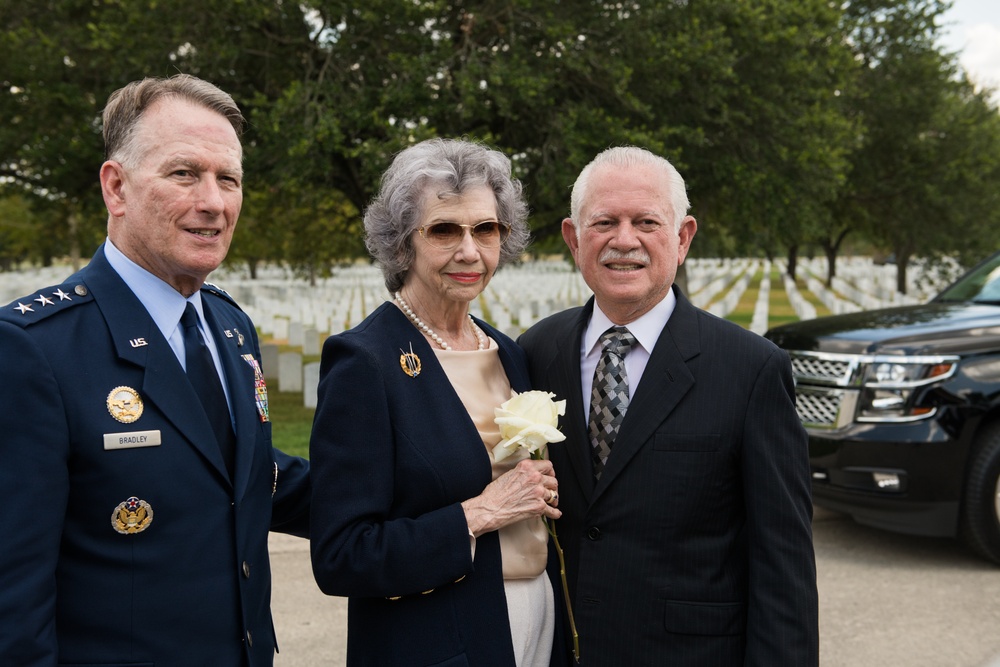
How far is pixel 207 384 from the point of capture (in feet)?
7.41

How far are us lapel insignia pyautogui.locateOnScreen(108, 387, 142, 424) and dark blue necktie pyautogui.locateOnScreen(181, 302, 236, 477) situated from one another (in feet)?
0.64

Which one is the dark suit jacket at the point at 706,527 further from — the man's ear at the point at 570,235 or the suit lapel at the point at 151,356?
the suit lapel at the point at 151,356

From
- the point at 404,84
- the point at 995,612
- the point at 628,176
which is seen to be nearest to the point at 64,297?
the point at 628,176

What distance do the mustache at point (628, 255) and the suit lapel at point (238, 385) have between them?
1.08 metres

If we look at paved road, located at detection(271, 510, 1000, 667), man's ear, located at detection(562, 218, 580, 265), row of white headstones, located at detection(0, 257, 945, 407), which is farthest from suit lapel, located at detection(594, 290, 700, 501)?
row of white headstones, located at detection(0, 257, 945, 407)

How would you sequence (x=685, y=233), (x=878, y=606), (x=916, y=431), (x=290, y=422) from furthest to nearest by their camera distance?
(x=290, y=422), (x=916, y=431), (x=878, y=606), (x=685, y=233)

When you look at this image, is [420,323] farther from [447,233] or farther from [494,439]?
[494,439]

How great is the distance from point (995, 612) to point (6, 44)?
15.2 metres

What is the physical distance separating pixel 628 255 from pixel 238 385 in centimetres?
114

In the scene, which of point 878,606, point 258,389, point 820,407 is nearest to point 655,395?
point 258,389

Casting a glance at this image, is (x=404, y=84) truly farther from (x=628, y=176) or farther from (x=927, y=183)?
(x=927, y=183)

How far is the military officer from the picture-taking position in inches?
73.2

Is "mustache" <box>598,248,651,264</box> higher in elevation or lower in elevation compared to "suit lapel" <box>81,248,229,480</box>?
higher

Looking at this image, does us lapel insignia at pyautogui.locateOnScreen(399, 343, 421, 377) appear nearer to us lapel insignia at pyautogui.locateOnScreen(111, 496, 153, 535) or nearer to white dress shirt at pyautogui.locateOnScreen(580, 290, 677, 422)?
white dress shirt at pyautogui.locateOnScreen(580, 290, 677, 422)
